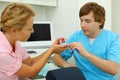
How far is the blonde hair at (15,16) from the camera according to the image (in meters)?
1.25

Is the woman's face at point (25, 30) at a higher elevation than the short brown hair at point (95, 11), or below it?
below

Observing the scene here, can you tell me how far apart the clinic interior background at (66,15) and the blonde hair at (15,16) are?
42.0 inches

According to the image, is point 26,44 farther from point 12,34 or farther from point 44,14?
point 12,34

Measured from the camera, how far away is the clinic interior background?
7.64 ft

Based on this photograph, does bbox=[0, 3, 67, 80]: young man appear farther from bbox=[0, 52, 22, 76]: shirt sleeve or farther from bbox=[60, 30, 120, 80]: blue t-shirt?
bbox=[60, 30, 120, 80]: blue t-shirt

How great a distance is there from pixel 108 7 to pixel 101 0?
0.12 m

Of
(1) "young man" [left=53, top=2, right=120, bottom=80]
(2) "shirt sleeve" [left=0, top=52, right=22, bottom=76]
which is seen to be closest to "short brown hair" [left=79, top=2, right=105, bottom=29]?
(1) "young man" [left=53, top=2, right=120, bottom=80]

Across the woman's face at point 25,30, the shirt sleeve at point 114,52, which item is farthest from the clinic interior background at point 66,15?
the woman's face at point 25,30

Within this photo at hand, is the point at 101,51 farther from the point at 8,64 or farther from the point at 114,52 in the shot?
the point at 8,64

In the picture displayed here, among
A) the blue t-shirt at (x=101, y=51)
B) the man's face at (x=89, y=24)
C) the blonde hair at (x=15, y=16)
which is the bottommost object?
the blue t-shirt at (x=101, y=51)

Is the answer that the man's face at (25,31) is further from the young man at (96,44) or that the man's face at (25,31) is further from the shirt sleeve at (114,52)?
the shirt sleeve at (114,52)

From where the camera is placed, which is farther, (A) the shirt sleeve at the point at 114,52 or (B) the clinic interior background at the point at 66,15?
(B) the clinic interior background at the point at 66,15

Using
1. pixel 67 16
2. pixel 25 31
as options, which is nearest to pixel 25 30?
pixel 25 31

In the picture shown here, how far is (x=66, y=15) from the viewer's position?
2.44 meters
